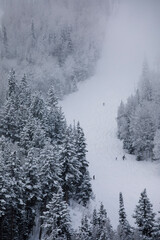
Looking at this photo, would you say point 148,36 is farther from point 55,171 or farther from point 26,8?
point 55,171

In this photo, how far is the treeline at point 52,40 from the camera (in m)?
104

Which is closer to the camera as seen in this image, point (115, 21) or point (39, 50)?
point (39, 50)

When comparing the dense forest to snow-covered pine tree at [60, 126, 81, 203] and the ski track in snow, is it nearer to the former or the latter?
snow-covered pine tree at [60, 126, 81, 203]

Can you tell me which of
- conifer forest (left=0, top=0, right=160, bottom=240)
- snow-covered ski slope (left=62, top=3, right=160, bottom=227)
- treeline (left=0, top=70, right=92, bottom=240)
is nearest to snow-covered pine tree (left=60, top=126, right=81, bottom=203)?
treeline (left=0, top=70, right=92, bottom=240)

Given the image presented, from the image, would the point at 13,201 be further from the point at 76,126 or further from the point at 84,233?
the point at 76,126

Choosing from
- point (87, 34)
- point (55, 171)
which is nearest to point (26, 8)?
point (87, 34)

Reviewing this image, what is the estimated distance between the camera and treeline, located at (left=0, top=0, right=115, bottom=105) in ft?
342

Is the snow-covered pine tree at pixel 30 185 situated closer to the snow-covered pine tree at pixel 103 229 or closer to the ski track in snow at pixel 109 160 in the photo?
the snow-covered pine tree at pixel 103 229

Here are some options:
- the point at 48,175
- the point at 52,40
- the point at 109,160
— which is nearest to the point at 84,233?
the point at 48,175

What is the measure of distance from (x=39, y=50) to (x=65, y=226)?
369 ft

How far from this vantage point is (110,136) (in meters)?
64.9

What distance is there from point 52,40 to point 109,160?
90.4 m

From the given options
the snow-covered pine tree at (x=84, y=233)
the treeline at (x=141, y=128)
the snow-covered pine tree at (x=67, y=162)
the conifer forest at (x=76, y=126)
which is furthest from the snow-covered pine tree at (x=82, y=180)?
the treeline at (x=141, y=128)

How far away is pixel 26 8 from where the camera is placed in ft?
525
